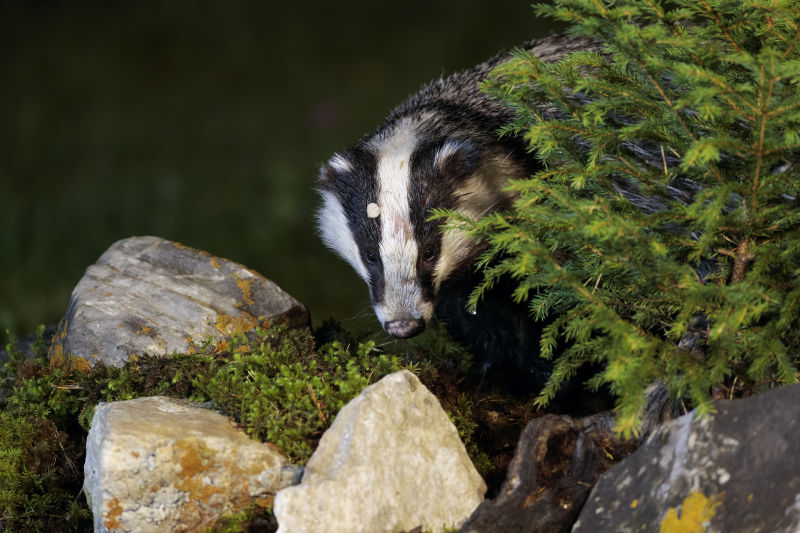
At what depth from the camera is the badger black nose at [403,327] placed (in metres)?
2.77

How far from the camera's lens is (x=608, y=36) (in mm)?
2135

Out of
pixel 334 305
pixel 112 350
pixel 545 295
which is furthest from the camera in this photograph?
pixel 334 305

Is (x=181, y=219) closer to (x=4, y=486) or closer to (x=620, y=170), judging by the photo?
(x=4, y=486)

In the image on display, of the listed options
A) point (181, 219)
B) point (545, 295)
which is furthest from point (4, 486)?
point (181, 219)

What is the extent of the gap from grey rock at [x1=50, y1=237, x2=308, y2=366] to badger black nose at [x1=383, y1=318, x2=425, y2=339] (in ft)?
1.32

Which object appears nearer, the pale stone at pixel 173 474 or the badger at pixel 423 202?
the pale stone at pixel 173 474

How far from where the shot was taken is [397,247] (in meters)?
2.86

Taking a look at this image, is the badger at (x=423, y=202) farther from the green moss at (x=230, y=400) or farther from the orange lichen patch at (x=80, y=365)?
the orange lichen patch at (x=80, y=365)

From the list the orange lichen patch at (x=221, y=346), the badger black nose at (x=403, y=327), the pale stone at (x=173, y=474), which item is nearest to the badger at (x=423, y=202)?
the badger black nose at (x=403, y=327)

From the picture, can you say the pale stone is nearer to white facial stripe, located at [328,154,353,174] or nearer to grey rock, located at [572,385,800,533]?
grey rock, located at [572,385,800,533]

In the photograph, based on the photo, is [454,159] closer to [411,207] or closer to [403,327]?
[411,207]

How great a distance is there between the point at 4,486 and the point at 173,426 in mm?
640

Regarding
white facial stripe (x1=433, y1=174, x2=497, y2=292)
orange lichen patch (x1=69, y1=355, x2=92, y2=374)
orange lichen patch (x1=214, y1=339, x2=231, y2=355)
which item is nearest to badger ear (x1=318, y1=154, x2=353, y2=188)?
white facial stripe (x1=433, y1=174, x2=497, y2=292)

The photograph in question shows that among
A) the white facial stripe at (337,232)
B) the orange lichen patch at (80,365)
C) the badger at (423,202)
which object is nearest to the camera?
the orange lichen patch at (80,365)
